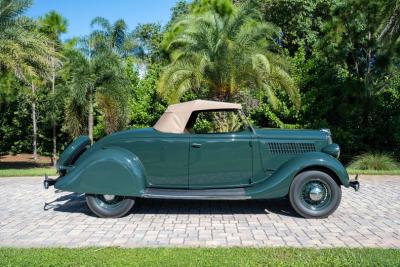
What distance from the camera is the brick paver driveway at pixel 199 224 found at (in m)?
5.41

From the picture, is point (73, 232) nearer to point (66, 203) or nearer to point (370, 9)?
point (66, 203)

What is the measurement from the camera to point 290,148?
6.87m

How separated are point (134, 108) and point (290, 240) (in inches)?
548

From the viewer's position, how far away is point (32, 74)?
580 inches

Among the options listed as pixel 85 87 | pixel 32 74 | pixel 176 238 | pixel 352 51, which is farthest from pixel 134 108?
pixel 176 238

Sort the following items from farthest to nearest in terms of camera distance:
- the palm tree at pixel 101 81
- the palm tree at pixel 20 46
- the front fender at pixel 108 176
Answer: the palm tree at pixel 101 81, the palm tree at pixel 20 46, the front fender at pixel 108 176

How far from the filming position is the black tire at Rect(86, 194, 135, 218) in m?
6.66

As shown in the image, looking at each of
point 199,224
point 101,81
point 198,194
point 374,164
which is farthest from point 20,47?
point 374,164

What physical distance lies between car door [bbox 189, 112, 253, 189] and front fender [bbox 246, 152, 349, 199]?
30cm

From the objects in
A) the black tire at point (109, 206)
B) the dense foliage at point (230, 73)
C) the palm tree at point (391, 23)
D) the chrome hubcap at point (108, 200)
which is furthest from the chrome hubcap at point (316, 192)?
the palm tree at point (391, 23)

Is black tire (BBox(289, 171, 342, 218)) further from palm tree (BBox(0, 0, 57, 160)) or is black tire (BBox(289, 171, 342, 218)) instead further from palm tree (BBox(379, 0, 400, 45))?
palm tree (BBox(0, 0, 57, 160))

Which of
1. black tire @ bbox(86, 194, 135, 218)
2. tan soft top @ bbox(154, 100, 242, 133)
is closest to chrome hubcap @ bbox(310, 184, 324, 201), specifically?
A: tan soft top @ bbox(154, 100, 242, 133)

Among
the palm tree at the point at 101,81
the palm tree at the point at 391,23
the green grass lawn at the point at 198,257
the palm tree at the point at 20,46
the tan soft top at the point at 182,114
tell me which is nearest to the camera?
the green grass lawn at the point at 198,257

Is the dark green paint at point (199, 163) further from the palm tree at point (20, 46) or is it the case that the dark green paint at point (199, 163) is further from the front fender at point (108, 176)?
the palm tree at point (20, 46)
